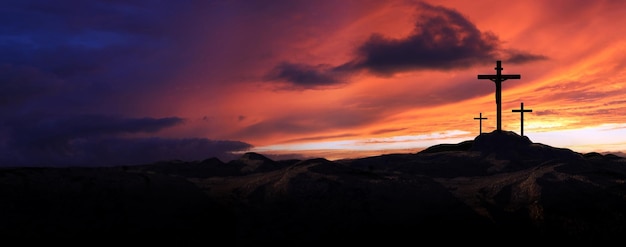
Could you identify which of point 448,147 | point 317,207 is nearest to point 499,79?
point 448,147

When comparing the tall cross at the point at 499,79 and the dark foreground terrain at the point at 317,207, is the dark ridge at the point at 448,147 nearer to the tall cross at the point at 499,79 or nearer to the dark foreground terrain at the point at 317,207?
the tall cross at the point at 499,79

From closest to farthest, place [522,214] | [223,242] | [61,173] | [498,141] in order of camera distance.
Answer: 1. [223,242]
2. [522,214]
3. [61,173]
4. [498,141]

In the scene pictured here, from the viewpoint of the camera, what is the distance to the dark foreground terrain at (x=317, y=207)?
2031 cm

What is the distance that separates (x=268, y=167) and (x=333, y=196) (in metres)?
9.21

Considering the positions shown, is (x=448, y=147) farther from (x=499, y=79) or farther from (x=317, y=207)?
(x=317, y=207)

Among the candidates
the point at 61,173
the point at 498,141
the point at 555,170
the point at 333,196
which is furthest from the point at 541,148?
the point at 61,173

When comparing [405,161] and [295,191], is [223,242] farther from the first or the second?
[405,161]

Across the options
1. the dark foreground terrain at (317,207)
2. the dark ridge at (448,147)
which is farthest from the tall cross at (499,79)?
the dark foreground terrain at (317,207)

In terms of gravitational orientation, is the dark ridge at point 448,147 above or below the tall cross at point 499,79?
below

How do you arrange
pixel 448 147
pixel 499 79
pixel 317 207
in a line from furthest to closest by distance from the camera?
1. pixel 448 147
2. pixel 499 79
3. pixel 317 207

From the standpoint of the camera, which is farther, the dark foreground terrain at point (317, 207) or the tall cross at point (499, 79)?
the tall cross at point (499, 79)

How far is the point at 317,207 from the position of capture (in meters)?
21.7

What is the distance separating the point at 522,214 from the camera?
21531 millimetres

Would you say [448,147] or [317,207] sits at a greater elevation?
[448,147]
